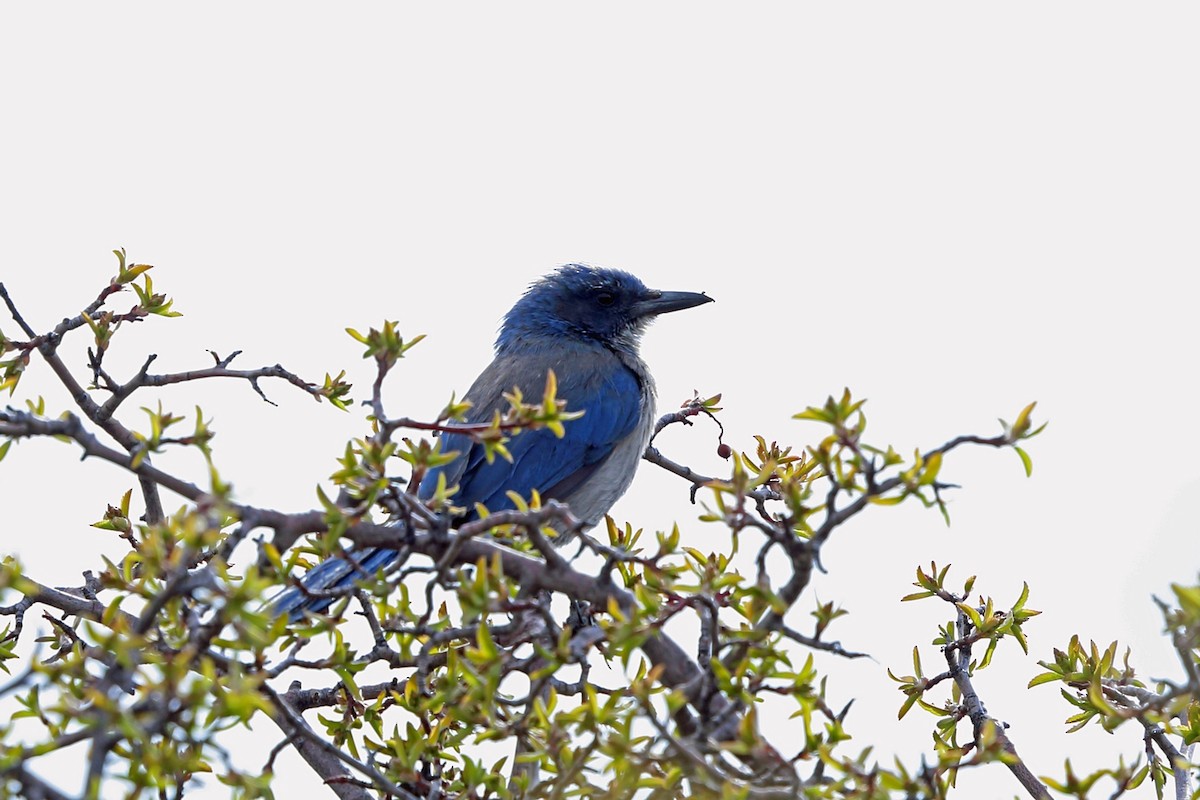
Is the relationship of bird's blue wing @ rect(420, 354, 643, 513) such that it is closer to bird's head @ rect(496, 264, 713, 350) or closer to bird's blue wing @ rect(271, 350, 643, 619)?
bird's blue wing @ rect(271, 350, 643, 619)

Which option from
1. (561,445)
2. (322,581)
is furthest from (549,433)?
(322,581)

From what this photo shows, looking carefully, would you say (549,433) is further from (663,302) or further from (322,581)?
(322,581)

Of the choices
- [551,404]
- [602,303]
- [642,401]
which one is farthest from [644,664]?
[602,303]

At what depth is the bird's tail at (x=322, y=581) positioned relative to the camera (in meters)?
3.51

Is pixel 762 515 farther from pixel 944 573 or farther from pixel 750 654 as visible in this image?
pixel 750 654

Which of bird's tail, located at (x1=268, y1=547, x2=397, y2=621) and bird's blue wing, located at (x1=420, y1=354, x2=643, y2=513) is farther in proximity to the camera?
bird's blue wing, located at (x1=420, y1=354, x2=643, y2=513)

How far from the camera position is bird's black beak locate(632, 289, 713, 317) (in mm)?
8430

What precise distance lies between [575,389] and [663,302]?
119cm

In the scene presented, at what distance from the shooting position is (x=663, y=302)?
8.45 m

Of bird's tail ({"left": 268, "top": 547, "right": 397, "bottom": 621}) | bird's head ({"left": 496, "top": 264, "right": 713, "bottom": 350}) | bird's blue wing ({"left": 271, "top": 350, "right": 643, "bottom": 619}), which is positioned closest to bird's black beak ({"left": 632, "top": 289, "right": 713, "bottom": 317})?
bird's head ({"left": 496, "top": 264, "right": 713, "bottom": 350})

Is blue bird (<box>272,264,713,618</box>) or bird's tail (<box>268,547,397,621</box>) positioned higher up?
blue bird (<box>272,264,713,618</box>)

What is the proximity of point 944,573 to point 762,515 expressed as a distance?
0.78 metres

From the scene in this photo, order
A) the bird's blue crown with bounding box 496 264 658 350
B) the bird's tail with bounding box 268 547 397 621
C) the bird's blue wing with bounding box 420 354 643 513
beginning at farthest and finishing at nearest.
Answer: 1. the bird's blue crown with bounding box 496 264 658 350
2. the bird's blue wing with bounding box 420 354 643 513
3. the bird's tail with bounding box 268 547 397 621

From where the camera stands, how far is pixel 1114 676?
4508 mm
